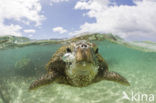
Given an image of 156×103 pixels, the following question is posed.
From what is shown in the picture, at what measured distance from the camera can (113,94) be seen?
8.86 meters

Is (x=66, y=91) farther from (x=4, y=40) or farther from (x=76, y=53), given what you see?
(x=4, y=40)

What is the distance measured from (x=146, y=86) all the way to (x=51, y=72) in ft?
29.2

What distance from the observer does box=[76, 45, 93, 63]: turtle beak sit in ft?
9.04

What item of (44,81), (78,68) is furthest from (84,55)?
(44,81)

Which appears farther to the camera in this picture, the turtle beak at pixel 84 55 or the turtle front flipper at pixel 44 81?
the turtle front flipper at pixel 44 81

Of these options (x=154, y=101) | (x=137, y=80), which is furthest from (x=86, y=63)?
(x=137, y=80)

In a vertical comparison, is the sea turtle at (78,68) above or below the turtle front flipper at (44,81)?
above

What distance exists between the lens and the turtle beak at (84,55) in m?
2.76

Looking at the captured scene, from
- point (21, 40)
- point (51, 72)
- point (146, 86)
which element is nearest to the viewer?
point (51, 72)

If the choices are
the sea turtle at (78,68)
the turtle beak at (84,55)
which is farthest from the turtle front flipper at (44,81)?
the turtle beak at (84,55)

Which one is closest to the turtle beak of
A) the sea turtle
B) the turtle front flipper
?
the sea turtle

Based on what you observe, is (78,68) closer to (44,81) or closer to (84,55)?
(84,55)

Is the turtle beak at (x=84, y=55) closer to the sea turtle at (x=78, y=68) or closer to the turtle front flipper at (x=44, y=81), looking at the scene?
the sea turtle at (x=78, y=68)

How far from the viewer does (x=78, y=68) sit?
296 cm
